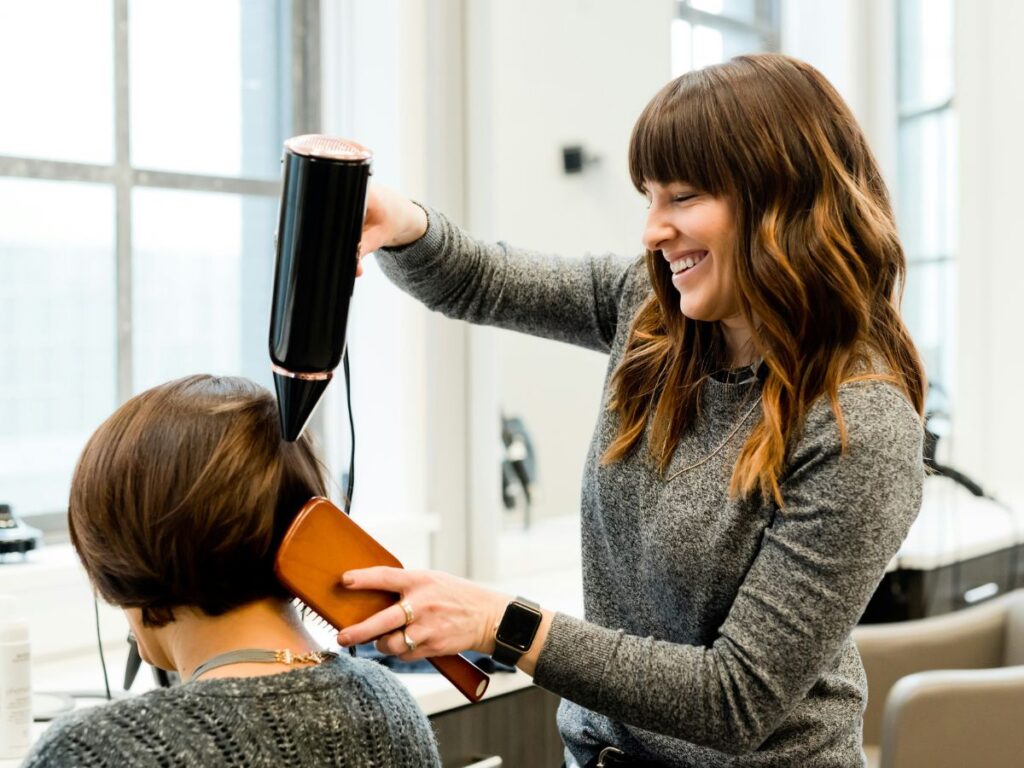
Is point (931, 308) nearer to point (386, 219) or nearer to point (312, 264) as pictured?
point (386, 219)

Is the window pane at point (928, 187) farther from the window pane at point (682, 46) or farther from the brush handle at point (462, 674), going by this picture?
the brush handle at point (462, 674)

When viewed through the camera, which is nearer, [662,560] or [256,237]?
[662,560]

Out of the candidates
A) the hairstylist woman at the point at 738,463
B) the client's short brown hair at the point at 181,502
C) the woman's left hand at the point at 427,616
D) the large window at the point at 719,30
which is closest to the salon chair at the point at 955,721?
the hairstylist woman at the point at 738,463

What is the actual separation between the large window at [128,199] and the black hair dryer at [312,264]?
121 centimetres

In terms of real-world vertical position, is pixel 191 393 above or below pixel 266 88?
below

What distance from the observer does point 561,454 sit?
3055mm

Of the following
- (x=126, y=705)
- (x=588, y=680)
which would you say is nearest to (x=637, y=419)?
(x=588, y=680)

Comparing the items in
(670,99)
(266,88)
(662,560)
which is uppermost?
(266,88)

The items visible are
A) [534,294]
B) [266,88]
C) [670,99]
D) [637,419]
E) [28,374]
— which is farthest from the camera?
[266,88]

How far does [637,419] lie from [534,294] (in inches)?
9.6

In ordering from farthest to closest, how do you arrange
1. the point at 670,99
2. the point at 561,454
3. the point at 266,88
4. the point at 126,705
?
the point at 561,454
the point at 266,88
the point at 670,99
the point at 126,705

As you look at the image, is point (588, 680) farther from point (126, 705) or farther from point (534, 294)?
point (534, 294)

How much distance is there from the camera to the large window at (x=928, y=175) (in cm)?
352

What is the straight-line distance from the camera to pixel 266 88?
8.15 feet
